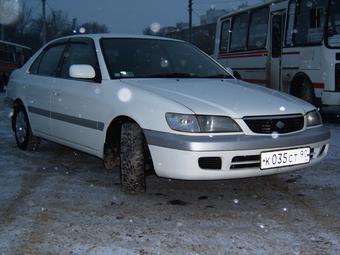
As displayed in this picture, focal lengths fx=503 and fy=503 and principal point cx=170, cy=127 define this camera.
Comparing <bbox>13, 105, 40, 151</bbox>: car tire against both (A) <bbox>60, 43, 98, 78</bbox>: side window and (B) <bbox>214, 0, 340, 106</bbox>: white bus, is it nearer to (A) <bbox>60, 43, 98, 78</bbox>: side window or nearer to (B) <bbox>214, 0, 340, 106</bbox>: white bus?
(A) <bbox>60, 43, 98, 78</bbox>: side window

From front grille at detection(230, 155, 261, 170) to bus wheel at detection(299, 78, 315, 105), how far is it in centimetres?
600

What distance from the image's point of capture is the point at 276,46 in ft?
37.3

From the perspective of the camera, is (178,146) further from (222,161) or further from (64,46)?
(64,46)

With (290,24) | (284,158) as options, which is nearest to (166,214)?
(284,158)

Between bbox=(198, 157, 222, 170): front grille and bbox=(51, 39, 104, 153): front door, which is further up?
→ bbox=(51, 39, 104, 153): front door

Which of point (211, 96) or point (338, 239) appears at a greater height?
point (211, 96)

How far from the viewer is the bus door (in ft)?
36.2

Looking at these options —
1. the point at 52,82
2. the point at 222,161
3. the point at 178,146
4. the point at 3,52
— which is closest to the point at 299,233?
the point at 222,161

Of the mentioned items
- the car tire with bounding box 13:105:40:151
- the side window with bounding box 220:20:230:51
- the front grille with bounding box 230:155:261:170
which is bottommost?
the car tire with bounding box 13:105:40:151

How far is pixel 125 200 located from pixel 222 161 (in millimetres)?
930

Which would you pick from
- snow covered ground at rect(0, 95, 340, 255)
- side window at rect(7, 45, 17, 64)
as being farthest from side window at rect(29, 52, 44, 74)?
side window at rect(7, 45, 17, 64)

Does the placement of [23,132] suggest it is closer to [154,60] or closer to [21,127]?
[21,127]

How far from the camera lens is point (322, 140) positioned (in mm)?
4438

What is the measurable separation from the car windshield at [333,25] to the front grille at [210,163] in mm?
5915
